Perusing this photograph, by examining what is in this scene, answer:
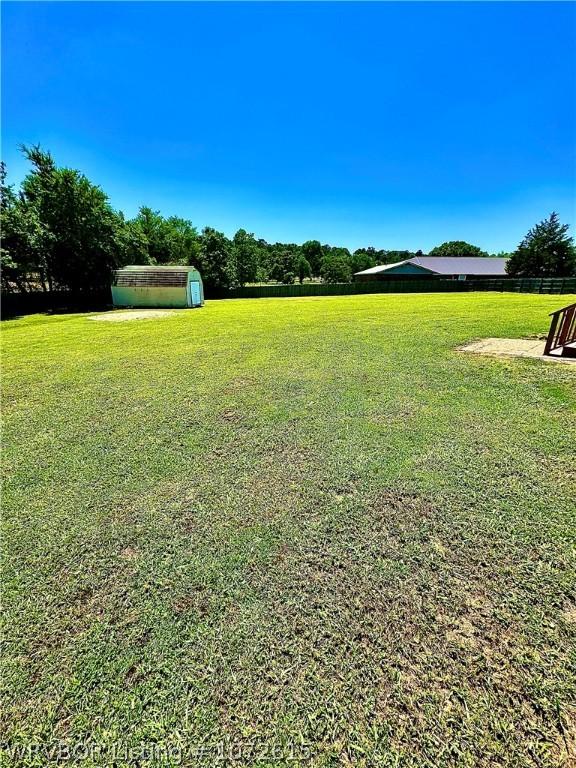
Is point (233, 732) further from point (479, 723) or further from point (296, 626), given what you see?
point (479, 723)

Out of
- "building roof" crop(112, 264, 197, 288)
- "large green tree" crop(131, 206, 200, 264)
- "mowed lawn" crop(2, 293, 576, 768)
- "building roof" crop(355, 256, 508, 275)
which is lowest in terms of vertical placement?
"mowed lawn" crop(2, 293, 576, 768)

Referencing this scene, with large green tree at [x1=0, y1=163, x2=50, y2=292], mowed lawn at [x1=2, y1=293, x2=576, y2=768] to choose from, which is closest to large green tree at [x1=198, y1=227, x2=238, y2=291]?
large green tree at [x1=0, y1=163, x2=50, y2=292]

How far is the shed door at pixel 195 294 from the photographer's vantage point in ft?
74.5

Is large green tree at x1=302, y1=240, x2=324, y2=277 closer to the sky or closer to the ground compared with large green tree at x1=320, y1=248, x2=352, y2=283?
closer to the sky

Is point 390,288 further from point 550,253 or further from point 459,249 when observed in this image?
point 459,249

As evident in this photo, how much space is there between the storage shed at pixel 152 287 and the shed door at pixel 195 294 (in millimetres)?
288

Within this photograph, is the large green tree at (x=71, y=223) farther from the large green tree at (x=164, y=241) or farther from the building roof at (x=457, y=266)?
the building roof at (x=457, y=266)

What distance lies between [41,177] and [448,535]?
28988 mm

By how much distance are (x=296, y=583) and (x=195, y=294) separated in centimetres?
2351

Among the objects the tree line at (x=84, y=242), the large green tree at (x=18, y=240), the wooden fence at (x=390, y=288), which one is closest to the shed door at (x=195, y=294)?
the tree line at (x=84, y=242)

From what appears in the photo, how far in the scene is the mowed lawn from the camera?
4.39 ft

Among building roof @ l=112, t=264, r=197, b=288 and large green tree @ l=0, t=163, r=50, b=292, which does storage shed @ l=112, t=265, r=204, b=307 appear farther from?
large green tree @ l=0, t=163, r=50, b=292

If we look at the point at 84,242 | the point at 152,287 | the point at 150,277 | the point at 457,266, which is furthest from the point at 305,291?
the point at 84,242

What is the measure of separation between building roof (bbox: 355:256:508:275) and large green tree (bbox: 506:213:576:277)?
14.7 ft
